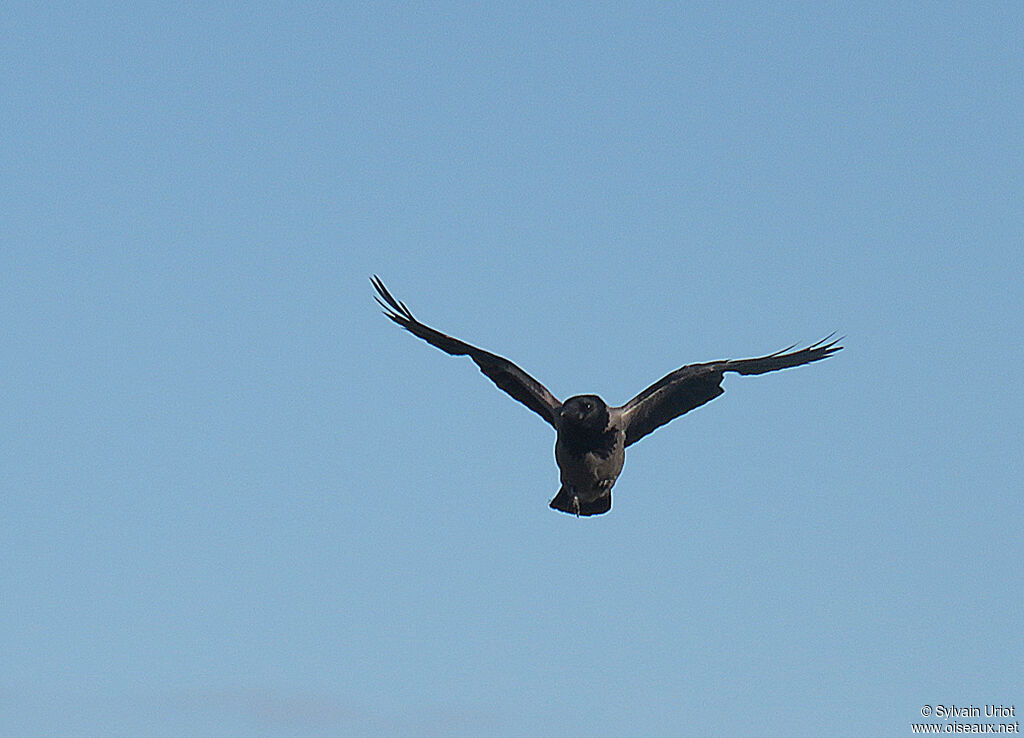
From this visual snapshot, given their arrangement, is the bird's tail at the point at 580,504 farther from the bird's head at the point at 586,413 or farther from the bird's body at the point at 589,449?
the bird's head at the point at 586,413

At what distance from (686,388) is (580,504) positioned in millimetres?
2202

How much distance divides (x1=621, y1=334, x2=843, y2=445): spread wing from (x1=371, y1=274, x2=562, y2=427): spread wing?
3.64ft

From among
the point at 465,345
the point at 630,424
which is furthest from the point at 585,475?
the point at 465,345

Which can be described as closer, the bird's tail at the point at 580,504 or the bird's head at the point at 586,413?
the bird's head at the point at 586,413

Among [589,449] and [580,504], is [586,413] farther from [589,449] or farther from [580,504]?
[580,504]

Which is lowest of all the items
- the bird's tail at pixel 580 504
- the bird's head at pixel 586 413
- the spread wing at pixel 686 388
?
the bird's tail at pixel 580 504

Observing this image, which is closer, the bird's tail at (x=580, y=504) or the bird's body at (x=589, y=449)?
the bird's body at (x=589, y=449)

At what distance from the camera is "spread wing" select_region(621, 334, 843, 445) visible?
21.3 m

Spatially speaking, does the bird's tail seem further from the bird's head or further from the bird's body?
the bird's head

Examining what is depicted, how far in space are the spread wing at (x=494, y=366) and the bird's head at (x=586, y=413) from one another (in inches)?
47.1

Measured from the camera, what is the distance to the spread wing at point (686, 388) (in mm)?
21266

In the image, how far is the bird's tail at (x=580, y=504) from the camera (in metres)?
20.7

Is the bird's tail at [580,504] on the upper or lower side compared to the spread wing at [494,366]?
lower

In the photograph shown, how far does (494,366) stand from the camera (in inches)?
864
